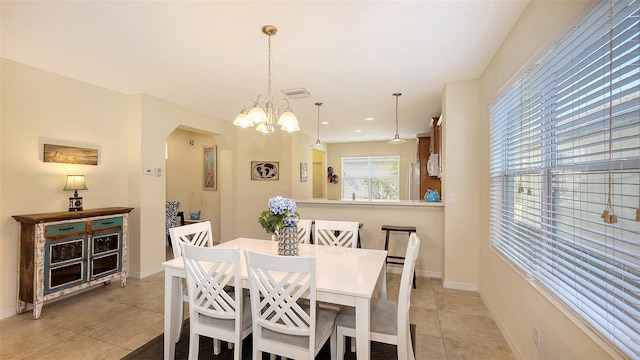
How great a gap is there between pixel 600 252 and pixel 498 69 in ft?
6.38

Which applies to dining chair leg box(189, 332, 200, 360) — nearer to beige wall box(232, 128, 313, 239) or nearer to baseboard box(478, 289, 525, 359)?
baseboard box(478, 289, 525, 359)

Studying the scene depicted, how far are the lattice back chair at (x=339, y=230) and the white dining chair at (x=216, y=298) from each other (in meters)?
1.16

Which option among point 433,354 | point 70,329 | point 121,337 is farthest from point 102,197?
point 433,354

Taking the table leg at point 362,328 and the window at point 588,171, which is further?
the table leg at point 362,328

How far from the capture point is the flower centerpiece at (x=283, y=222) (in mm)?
2068

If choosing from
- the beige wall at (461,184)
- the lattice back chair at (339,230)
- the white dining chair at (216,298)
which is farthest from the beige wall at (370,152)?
the white dining chair at (216,298)

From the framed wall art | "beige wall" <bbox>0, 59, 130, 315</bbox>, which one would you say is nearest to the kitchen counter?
"beige wall" <bbox>0, 59, 130, 315</bbox>

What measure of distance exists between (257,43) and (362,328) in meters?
2.35

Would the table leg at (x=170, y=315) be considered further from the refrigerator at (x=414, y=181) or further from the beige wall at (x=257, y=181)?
the refrigerator at (x=414, y=181)

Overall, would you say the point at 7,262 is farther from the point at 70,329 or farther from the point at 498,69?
the point at 498,69

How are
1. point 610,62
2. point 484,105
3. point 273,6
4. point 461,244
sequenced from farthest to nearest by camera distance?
1. point 461,244
2. point 484,105
3. point 273,6
4. point 610,62

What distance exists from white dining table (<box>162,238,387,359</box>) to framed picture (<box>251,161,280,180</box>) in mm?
3130

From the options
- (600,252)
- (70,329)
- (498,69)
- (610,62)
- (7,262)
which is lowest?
(70,329)

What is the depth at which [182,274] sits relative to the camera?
6.37ft
